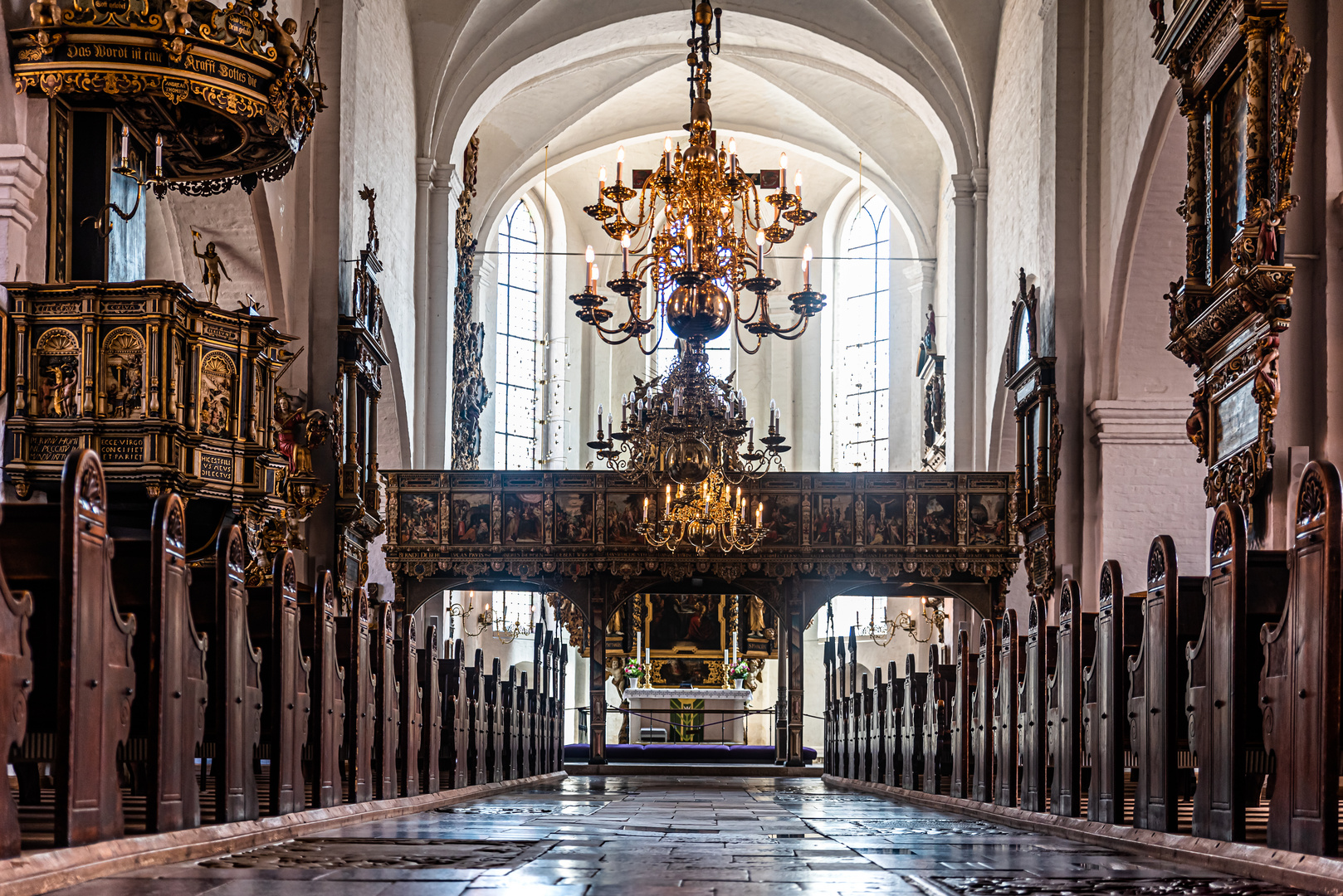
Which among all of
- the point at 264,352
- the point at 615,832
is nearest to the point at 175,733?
the point at 615,832

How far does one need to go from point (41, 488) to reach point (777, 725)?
1171 centimetres

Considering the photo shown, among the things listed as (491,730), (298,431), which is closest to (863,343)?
(298,431)

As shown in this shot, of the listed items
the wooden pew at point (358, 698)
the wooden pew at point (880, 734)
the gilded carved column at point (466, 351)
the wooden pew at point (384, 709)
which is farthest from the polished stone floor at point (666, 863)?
the gilded carved column at point (466, 351)

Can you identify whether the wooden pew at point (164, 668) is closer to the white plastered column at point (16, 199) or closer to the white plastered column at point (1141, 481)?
the white plastered column at point (16, 199)

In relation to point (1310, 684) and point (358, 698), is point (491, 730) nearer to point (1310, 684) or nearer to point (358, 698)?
point (358, 698)

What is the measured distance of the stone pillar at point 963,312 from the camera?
23.2 meters

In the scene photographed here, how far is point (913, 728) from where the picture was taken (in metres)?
13.2

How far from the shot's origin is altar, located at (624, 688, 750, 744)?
77.3 ft

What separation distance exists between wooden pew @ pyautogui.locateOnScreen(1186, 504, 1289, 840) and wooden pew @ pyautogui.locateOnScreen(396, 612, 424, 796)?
5.68m

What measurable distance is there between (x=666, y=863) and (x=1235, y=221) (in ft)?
22.7

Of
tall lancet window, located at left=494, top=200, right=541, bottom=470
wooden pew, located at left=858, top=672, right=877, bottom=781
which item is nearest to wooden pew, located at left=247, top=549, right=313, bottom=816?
wooden pew, located at left=858, top=672, right=877, bottom=781

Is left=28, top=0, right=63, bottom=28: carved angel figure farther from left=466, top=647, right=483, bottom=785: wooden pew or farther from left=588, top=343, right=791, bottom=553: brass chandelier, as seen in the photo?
left=588, top=343, right=791, bottom=553: brass chandelier

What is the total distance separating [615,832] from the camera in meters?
6.37

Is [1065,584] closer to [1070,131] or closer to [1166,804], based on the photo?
[1166,804]
